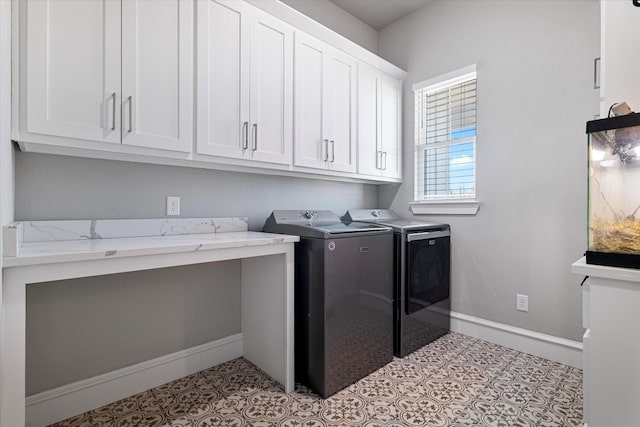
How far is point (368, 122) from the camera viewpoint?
293 cm

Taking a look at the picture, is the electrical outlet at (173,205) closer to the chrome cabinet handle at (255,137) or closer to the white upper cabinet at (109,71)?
the white upper cabinet at (109,71)

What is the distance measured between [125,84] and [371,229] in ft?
5.42

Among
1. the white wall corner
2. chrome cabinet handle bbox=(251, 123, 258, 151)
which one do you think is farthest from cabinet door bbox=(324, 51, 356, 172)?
the white wall corner

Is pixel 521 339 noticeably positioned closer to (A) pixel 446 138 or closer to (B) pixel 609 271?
(B) pixel 609 271

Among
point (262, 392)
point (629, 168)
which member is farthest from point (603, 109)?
point (262, 392)

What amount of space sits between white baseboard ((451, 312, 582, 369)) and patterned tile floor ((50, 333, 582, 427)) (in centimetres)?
9

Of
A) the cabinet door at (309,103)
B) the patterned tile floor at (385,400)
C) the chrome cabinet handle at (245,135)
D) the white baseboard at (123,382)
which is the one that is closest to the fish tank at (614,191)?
the patterned tile floor at (385,400)

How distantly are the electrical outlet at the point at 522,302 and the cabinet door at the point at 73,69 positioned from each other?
2.96m

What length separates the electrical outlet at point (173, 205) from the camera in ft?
6.68

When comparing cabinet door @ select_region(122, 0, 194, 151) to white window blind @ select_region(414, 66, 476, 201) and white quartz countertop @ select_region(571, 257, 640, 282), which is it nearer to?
white quartz countertop @ select_region(571, 257, 640, 282)

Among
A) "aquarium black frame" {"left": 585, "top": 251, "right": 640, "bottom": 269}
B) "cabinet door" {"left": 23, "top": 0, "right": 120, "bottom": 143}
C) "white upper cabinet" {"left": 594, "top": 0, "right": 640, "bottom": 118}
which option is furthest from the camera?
"white upper cabinet" {"left": 594, "top": 0, "right": 640, "bottom": 118}

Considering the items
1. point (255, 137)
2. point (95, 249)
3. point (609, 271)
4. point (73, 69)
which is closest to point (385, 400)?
point (609, 271)

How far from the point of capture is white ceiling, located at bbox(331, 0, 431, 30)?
3.05m

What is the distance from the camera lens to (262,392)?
192cm
